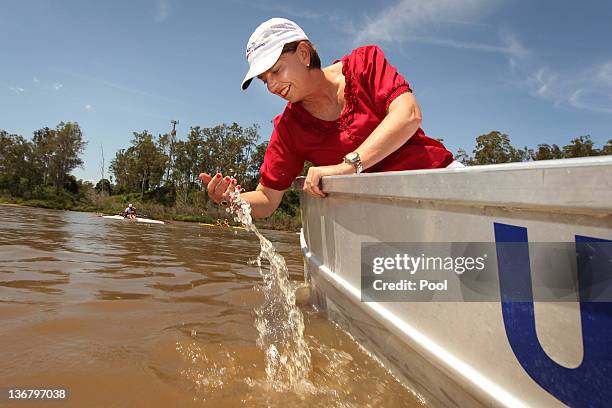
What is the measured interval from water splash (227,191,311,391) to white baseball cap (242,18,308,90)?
2.42 ft

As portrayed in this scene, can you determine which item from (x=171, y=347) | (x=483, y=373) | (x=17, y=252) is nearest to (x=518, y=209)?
(x=483, y=373)

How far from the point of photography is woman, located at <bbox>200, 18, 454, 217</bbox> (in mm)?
1793

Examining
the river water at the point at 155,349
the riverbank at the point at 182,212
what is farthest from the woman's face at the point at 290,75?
the riverbank at the point at 182,212

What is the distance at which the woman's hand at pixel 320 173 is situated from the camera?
1772 millimetres

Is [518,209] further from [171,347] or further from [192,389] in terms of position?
[171,347]

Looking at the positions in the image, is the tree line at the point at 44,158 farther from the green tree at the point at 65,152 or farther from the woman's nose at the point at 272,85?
the woman's nose at the point at 272,85

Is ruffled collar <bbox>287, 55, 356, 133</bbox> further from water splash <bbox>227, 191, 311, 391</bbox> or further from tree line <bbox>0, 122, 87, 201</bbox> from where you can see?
tree line <bbox>0, 122, 87, 201</bbox>

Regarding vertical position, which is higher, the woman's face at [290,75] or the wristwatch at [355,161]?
the woman's face at [290,75]

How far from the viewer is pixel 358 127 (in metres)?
2.09

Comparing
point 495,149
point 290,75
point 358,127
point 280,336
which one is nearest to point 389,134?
point 358,127

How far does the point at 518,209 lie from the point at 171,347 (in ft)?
5.02

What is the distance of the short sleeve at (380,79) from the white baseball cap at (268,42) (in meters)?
0.39

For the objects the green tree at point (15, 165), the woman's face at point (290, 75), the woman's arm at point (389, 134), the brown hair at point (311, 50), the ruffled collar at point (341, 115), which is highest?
the green tree at point (15, 165)

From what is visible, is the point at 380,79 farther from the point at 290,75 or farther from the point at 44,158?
the point at 44,158
